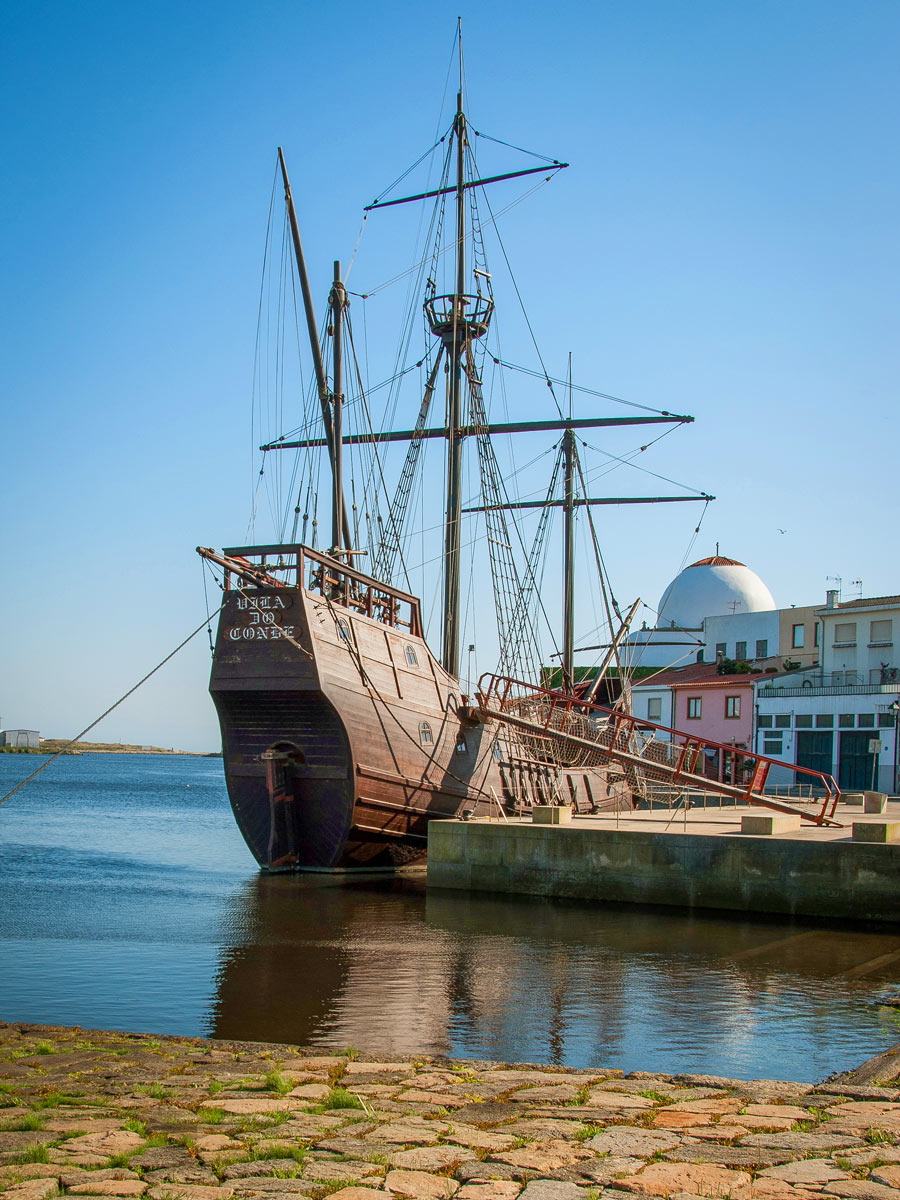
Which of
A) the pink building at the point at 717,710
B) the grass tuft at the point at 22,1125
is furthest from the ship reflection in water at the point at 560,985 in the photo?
the pink building at the point at 717,710

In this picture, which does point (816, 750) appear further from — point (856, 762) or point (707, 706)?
point (707, 706)

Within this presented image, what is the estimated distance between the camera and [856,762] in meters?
45.5

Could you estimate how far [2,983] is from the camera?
1315 centimetres

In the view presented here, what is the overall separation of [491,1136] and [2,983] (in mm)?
9072

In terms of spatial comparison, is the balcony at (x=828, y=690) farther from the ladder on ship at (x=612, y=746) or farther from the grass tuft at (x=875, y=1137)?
the grass tuft at (x=875, y=1137)

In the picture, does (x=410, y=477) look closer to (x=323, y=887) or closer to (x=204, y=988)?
(x=323, y=887)

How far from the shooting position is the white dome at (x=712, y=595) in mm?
70125

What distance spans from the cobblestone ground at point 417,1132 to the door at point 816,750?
41407 millimetres

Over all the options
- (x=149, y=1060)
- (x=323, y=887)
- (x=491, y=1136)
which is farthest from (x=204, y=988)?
(x=323, y=887)

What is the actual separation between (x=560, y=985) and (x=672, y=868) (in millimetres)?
7126

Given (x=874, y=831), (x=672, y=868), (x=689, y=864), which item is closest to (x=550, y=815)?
(x=672, y=868)

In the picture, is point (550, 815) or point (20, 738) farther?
point (20, 738)

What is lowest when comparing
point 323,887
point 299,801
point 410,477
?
point 323,887

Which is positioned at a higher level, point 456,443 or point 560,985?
point 456,443
